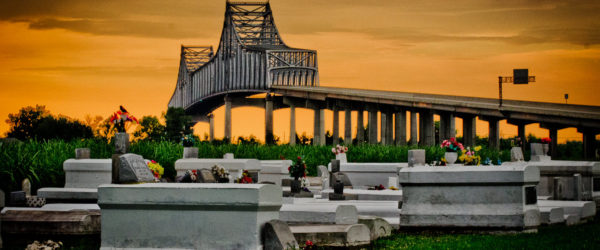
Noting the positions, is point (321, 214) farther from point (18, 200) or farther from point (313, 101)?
point (313, 101)

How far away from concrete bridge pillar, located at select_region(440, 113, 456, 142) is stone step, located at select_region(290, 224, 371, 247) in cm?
5773

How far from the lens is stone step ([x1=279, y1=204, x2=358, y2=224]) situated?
639 inches

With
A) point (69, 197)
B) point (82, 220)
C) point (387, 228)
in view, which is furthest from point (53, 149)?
point (387, 228)

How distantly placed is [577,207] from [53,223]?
11.1 metres

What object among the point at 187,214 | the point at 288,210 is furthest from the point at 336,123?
the point at 187,214

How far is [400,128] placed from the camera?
267ft

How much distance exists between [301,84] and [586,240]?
10175cm

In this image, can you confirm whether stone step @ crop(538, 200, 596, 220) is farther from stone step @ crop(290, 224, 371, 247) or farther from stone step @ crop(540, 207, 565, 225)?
stone step @ crop(290, 224, 371, 247)

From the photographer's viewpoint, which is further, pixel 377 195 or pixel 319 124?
pixel 319 124

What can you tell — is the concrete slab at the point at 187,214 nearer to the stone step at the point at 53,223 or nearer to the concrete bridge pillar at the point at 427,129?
the stone step at the point at 53,223

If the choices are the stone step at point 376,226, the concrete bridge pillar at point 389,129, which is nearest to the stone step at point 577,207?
the stone step at point 376,226

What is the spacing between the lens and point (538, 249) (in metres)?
14.7

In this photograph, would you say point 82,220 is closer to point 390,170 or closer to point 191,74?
point 390,170

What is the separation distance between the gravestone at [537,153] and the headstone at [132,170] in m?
15.3
